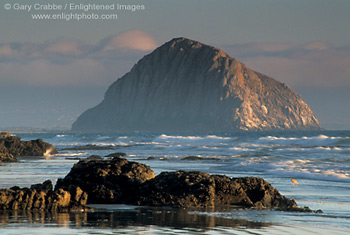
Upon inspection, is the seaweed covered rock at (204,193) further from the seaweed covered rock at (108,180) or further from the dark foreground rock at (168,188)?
the seaweed covered rock at (108,180)

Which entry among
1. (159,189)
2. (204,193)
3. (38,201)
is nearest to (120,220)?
(38,201)

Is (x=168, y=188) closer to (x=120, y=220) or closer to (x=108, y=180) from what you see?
(x=108, y=180)

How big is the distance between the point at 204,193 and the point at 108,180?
239 cm

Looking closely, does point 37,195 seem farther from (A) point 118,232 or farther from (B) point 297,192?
(B) point 297,192

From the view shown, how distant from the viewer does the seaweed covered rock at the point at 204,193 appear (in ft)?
44.7

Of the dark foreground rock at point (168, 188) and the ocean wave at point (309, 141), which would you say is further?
the ocean wave at point (309, 141)

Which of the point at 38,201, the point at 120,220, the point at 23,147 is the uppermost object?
the point at 23,147

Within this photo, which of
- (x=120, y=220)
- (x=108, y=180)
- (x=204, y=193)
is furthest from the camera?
(x=108, y=180)

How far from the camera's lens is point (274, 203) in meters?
14.3

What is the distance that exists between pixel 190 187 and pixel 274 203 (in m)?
2.11

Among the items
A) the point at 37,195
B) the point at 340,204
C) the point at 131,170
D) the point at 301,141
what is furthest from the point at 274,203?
the point at 301,141

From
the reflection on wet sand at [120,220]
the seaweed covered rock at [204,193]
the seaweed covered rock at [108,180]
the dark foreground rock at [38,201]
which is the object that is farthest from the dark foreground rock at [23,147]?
the reflection on wet sand at [120,220]

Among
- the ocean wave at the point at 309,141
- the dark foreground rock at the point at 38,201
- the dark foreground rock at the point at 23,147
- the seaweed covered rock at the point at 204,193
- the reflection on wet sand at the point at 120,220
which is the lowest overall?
the reflection on wet sand at the point at 120,220

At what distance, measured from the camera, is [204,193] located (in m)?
13.8
